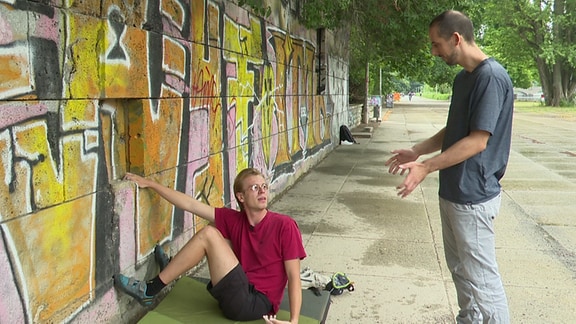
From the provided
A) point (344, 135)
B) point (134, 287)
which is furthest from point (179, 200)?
point (344, 135)

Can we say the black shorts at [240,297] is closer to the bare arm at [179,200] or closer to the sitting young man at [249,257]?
the sitting young man at [249,257]

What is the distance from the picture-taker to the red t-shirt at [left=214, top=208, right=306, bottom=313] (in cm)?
311

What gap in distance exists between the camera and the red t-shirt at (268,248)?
3.11 m

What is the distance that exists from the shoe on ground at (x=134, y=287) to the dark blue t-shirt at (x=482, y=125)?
2004 millimetres

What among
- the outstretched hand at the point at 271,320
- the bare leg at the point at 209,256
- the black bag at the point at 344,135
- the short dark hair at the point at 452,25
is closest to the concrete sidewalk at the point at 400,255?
the outstretched hand at the point at 271,320

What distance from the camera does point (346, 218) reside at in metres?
6.56

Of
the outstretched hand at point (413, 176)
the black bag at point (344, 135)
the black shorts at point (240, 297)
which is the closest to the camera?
the outstretched hand at point (413, 176)

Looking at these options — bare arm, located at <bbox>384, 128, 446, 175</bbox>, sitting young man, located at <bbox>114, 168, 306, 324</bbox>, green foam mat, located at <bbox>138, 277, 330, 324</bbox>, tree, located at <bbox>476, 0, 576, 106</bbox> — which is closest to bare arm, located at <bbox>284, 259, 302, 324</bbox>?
sitting young man, located at <bbox>114, 168, 306, 324</bbox>

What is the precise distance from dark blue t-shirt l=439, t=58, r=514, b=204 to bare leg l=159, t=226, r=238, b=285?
1.35m

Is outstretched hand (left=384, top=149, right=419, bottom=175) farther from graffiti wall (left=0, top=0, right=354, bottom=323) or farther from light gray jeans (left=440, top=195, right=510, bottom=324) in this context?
graffiti wall (left=0, top=0, right=354, bottom=323)

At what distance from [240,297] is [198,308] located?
1.53ft

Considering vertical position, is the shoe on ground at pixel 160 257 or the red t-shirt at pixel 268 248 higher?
the red t-shirt at pixel 268 248

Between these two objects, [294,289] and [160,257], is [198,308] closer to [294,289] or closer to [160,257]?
[160,257]

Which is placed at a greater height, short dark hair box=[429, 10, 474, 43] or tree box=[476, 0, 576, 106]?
tree box=[476, 0, 576, 106]
